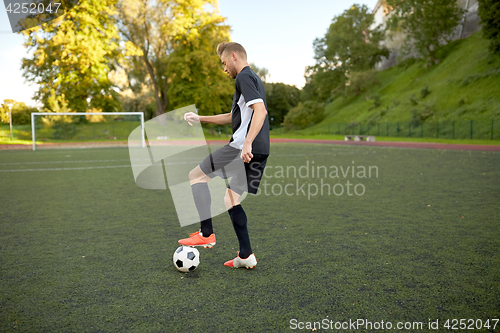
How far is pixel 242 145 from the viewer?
129 inches

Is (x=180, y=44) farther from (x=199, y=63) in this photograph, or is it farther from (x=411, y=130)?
(x=411, y=130)

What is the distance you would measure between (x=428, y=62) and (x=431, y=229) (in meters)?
53.1

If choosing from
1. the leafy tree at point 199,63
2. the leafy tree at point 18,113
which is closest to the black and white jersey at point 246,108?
the leafy tree at point 18,113

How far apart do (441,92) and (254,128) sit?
4301cm

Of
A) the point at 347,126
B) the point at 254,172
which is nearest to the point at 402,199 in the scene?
the point at 254,172

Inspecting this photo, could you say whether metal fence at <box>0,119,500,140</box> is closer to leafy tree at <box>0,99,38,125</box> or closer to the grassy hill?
the grassy hill

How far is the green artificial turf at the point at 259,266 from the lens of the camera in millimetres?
2484

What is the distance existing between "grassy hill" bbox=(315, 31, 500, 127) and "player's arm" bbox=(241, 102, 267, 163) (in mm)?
32057

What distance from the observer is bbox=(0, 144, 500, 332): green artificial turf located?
2.48 meters

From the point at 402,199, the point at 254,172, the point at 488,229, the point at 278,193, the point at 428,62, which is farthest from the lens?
the point at 428,62

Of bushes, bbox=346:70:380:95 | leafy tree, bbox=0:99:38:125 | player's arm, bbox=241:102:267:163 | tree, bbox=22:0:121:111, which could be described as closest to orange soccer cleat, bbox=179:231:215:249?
player's arm, bbox=241:102:267:163

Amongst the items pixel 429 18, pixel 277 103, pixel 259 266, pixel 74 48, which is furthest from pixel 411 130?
pixel 277 103

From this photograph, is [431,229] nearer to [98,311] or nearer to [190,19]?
[98,311]

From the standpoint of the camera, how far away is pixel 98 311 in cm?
254
